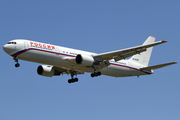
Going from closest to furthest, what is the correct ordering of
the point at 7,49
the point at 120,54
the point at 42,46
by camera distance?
the point at 7,49, the point at 42,46, the point at 120,54

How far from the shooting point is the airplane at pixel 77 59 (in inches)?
1821

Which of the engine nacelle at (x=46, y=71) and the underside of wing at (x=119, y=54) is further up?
the underside of wing at (x=119, y=54)

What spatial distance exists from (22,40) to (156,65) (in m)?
19.6

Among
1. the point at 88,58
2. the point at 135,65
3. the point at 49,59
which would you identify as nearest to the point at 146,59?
the point at 135,65

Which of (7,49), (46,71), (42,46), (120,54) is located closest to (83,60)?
(120,54)

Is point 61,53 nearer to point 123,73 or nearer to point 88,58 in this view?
point 88,58

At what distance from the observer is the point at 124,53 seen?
49.6 meters

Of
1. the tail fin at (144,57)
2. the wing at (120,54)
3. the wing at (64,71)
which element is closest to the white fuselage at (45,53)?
the wing at (120,54)

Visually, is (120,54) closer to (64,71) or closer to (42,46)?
(64,71)

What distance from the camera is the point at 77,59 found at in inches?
1903

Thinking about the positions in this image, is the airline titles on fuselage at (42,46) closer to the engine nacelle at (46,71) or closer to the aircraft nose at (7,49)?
the aircraft nose at (7,49)

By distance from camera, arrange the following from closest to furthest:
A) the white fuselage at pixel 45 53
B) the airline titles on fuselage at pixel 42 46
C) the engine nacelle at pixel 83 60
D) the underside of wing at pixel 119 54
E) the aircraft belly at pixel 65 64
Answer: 1. the white fuselage at pixel 45 53
2. the aircraft belly at pixel 65 64
3. the airline titles on fuselage at pixel 42 46
4. the underside of wing at pixel 119 54
5. the engine nacelle at pixel 83 60

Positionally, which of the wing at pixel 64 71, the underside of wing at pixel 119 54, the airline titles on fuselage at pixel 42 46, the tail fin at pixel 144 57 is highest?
the tail fin at pixel 144 57

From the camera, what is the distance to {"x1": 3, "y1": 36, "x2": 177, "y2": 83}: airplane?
152ft
